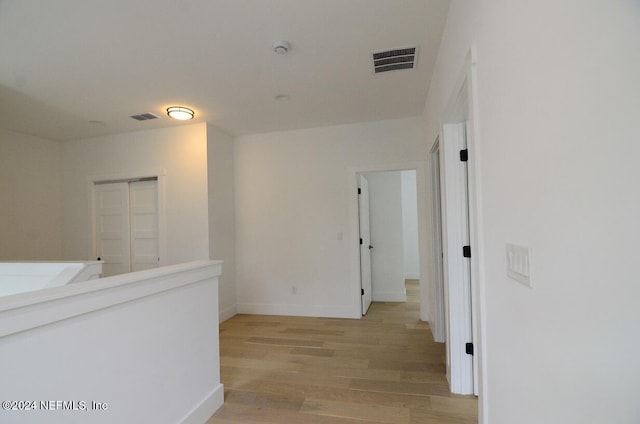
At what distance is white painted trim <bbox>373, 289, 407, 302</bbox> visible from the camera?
475 cm

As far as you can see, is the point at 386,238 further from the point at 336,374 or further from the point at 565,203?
the point at 565,203

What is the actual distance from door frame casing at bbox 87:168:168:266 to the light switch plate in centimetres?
413

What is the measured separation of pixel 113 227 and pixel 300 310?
312 centimetres

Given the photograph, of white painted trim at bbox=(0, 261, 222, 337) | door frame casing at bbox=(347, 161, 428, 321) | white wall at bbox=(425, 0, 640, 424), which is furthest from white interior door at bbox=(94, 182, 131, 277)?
white wall at bbox=(425, 0, 640, 424)

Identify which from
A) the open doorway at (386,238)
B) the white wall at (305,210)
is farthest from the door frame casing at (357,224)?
the open doorway at (386,238)

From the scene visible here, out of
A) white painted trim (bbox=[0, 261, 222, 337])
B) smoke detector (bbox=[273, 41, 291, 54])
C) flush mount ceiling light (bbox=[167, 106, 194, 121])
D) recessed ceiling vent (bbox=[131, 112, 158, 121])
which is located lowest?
white painted trim (bbox=[0, 261, 222, 337])

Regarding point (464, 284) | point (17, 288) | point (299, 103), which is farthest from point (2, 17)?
point (464, 284)

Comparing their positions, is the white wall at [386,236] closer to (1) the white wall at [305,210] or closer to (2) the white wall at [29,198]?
(1) the white wall at [305,210]

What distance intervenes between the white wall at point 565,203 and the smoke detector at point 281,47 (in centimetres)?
148

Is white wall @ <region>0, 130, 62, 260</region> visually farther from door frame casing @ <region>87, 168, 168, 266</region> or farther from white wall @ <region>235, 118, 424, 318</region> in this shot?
white wall @ <region>235, 118, 424, 318</region>

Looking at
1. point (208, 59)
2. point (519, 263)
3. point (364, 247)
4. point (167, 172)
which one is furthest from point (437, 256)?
point (167, 172)

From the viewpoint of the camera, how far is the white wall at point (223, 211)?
3.90m

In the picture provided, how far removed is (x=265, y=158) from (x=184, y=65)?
6.40 feet

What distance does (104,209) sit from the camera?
4.26 meters
